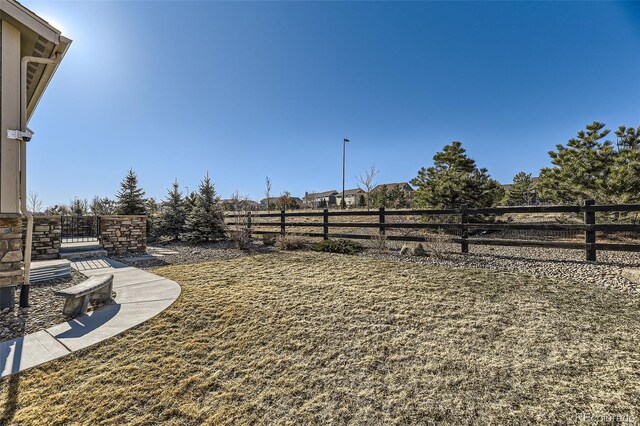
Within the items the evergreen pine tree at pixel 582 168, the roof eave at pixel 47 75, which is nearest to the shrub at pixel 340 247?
the roof eave at pixel 47 75

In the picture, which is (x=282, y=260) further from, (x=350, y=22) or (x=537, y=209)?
(x=350, y=22)

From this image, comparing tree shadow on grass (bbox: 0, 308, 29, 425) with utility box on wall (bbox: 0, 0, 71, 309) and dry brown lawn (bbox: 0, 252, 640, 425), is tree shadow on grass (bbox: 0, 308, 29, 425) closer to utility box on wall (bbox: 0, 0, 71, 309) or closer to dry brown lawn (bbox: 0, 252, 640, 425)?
dry brown lawn (bbox: 0, 252, 640, 425)

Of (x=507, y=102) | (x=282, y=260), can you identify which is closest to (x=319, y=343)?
(x=282, y=260)

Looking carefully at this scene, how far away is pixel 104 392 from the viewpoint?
219 centimetres

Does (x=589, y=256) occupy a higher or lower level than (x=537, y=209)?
lower

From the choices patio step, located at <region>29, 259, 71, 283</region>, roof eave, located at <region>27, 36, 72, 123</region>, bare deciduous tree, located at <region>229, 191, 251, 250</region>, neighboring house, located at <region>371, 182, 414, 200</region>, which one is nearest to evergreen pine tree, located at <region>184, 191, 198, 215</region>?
bare deciduous tree, located at <region>229, 191, 251, 250</region>

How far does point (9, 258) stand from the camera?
13.3 ft

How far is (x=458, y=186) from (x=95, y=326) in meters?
13.1

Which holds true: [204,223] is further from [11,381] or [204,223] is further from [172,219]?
[11,381]

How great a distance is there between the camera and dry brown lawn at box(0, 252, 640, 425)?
200cm

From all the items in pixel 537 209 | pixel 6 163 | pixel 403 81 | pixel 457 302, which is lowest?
pixel 457 302

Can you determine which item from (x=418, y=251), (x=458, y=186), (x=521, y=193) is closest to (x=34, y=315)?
(x=418, y=251)

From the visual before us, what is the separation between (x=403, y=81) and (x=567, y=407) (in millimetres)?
11316

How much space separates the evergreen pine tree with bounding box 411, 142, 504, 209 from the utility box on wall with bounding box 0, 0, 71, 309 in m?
13.4
